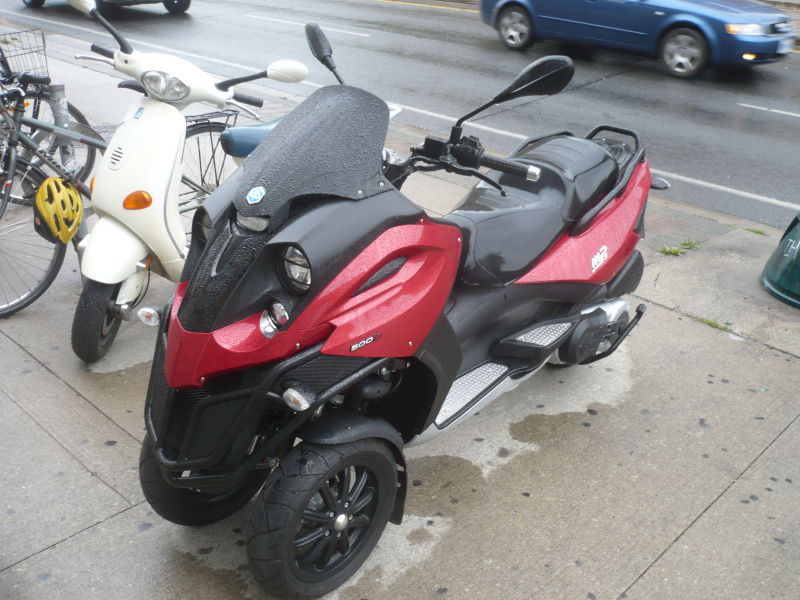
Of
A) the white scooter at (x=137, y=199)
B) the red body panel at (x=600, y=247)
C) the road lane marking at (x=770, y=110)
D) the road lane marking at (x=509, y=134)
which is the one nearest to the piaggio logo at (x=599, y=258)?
the red body panel at (x=600, y=247)

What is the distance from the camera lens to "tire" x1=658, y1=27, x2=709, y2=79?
11070mm

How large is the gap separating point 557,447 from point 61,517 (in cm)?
197

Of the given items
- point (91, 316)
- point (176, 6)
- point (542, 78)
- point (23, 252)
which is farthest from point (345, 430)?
point (176, 6)

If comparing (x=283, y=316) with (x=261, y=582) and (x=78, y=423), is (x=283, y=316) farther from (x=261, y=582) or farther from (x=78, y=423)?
(x=78, y=423)

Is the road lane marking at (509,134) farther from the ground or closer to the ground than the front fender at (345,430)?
closer to the ground

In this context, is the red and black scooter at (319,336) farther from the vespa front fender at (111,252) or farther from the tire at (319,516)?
the vespa front fender at (111,252)

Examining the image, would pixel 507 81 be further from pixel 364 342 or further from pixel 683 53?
pixel 364 342

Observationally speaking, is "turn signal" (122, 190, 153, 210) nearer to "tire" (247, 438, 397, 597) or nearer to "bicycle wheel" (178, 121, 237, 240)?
"bicycle wheel" (178, 121, 237, 240)

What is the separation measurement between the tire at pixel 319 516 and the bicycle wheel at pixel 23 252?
2475mm

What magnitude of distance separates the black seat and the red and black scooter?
15 mm

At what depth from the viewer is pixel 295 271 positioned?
2.33 meters

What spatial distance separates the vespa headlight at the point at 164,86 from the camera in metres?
3.95

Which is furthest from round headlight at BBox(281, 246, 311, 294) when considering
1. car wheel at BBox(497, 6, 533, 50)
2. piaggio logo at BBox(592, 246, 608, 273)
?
car wheel at BBox(497, 6, 533, 50)

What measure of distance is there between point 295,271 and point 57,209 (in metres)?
2.17
